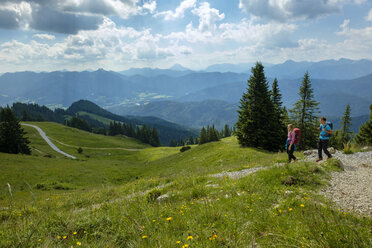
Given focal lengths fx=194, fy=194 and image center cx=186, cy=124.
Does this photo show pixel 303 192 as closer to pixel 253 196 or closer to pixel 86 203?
pixel 253 196

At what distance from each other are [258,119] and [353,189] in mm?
27077

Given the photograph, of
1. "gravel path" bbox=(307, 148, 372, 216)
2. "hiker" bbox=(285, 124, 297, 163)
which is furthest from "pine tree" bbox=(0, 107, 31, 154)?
"gravel path" bbox=(307, 148, 372, 216)

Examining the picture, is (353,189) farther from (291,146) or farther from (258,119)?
(258,119)

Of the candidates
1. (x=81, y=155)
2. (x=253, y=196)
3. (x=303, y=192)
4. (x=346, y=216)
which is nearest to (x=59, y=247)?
(x=253, y=196)

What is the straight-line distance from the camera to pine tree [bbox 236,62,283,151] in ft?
111

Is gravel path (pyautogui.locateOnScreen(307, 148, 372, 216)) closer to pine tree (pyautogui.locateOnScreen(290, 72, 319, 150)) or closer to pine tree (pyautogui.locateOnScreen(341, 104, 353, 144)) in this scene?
pine tree (pyautogui.locateOnScreen(290, 72, 319, 150))

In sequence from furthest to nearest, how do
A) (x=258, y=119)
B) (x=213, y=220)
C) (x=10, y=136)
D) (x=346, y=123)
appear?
(x=346, y=123)
(x=10, y=136)
(x=258, y=119)
(x=213, y=220)

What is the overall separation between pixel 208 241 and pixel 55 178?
2729 cm

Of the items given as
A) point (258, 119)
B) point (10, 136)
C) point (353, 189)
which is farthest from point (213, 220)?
point (10, 136)

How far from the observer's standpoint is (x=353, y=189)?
25.1ft

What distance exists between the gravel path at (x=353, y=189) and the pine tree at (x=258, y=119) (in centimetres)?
2208

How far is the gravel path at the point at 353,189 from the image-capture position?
600 cm

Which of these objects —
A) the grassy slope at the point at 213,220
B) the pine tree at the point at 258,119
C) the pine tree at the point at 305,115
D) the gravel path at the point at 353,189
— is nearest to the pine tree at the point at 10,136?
the grassy slope at the point at 213,220

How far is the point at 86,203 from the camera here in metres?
10.2
